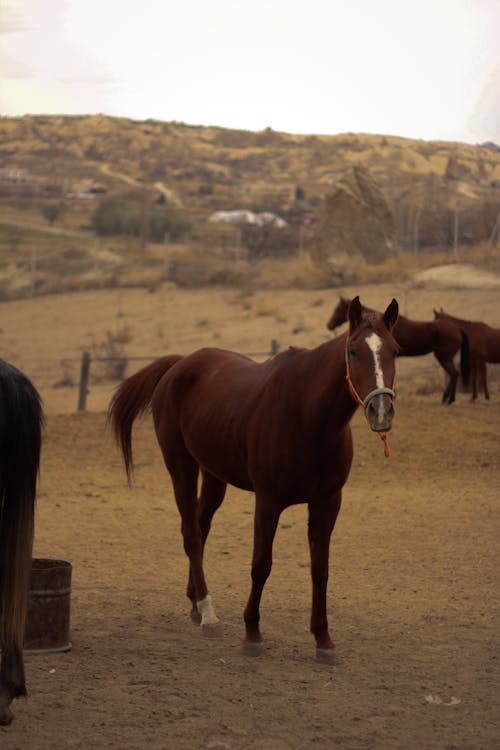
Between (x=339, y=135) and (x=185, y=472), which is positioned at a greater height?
(x=339, y=135)

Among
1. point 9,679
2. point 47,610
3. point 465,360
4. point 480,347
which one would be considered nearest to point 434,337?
point 465,360

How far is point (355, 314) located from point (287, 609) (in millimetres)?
2566

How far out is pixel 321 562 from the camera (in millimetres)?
6023

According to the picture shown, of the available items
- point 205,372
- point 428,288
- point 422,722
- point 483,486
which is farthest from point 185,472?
point 428,288

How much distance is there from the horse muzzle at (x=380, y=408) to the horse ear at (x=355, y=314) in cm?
46

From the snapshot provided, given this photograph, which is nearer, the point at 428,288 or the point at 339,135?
the point at 428,288

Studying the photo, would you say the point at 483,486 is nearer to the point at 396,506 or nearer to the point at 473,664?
the point at 396,506

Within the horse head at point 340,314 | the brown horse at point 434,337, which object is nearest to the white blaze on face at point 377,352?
the horse head at point 340,314

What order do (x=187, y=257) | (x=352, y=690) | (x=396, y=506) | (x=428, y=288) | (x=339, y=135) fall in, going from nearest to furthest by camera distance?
(x=352, y=690)
(x=396, y=506)
(x=428, y=288)
(x=187, y=257)
(x=339, y=135)

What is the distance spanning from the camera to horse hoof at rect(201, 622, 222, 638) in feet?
21.1

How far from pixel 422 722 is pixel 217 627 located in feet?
6.00

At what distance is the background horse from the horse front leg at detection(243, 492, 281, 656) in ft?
5.12

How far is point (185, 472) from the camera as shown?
6910 mm

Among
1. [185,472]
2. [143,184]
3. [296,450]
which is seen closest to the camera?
[296,450]
